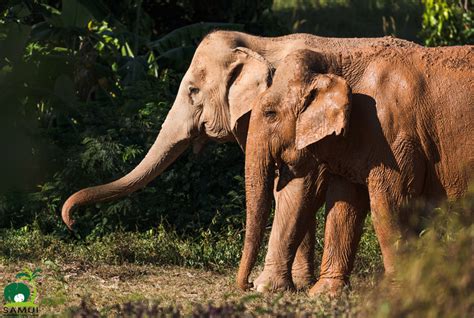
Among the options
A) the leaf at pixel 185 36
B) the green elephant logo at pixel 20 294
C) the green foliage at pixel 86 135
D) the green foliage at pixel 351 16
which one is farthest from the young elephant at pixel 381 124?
the green foliage at pixel 351 16

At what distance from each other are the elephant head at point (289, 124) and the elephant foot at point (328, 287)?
2.00 feet

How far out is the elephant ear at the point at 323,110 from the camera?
34.0 ft

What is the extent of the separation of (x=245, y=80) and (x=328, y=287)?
2.13 m

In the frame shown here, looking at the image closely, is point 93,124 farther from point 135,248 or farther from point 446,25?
point 446,25

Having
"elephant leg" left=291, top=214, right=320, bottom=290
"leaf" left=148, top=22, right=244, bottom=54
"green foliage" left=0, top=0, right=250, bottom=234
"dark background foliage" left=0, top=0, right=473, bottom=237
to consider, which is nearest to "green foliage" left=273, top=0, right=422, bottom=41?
"dark background foliage" left=0, top=0, right=473, bottom=237

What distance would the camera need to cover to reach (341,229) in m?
11.1

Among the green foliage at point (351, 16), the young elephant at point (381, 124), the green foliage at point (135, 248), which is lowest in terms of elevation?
the green foliage at point (351, 16)

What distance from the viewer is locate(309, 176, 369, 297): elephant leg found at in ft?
36.3

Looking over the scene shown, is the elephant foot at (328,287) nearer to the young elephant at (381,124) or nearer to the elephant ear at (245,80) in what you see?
the young elephant at (381,124)

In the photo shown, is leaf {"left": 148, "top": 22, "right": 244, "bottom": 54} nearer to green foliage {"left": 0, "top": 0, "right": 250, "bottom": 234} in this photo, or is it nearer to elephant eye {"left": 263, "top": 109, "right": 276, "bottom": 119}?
green foliage {"left": 0, "top": 0, "right": 250, "bottom": 234}

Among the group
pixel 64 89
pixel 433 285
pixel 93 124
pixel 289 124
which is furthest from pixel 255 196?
pixel 64 89

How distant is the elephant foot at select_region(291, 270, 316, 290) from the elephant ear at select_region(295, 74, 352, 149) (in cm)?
176

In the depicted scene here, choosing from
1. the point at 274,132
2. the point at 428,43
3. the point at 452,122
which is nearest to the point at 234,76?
the point at 274,132

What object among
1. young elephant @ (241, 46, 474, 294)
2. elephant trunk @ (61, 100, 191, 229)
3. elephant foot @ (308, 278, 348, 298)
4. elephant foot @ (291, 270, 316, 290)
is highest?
young elephant @ (241, 46, 474, 294)
